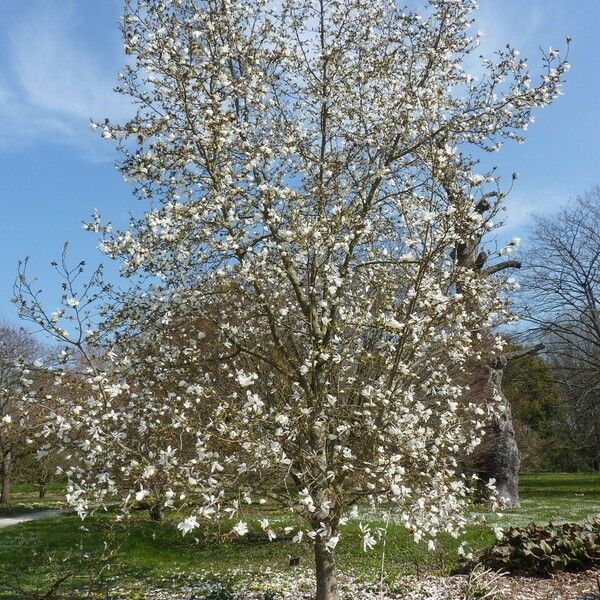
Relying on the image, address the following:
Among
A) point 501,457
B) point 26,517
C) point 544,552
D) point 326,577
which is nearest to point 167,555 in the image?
point 326,577

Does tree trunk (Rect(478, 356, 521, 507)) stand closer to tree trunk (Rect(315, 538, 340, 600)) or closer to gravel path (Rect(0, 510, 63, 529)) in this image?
tree trunk (Rect(315, 538, 340, 600))

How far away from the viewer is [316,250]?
5848mm

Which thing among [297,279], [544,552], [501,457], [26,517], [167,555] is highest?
[297,279]

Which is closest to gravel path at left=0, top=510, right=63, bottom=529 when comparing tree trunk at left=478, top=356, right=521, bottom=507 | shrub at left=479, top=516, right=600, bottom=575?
tree trunk at left=478, top=356, right=521, bottom=507

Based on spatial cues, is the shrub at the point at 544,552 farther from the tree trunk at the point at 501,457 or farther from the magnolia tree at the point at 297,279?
the tree trunk at the point at 501,457

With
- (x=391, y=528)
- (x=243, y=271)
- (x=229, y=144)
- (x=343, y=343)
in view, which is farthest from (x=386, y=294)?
(x=391, y=528)

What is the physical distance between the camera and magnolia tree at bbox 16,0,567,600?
5.37 meters

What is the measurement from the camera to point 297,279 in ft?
20.6

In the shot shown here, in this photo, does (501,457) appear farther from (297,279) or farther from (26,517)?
(26,517)

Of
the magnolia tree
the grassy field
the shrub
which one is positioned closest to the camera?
the magnolia tree

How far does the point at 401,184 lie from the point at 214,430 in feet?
11.7

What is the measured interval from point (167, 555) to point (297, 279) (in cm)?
669

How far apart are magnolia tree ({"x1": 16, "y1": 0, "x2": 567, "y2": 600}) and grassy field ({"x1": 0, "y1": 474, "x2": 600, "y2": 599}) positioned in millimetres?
1814

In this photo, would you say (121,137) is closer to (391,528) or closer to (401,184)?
(401,184)
